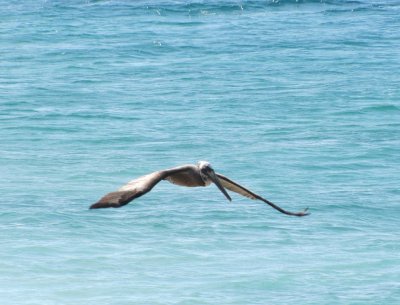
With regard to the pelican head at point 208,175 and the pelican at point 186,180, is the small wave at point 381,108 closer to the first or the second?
the pelican at point 186,180

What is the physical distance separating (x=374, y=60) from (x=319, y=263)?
23.4 meters

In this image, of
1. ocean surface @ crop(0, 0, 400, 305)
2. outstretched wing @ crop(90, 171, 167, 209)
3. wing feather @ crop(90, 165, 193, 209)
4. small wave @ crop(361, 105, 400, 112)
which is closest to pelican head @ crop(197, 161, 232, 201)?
wing feather @ crop(90, 165, 193, 209)

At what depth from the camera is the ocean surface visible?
83.6 ft

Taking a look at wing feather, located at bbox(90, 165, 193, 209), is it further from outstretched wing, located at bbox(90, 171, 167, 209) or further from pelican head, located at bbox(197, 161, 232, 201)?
pelican head, located at bbox(197, 161, 232, 201)

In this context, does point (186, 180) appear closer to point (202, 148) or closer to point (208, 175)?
point (208, 175)

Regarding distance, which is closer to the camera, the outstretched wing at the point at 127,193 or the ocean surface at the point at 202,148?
the outstretched wing at the point at 127,193

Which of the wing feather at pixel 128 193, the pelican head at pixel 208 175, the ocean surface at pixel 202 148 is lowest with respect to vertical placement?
the ocean surface at pixel 202 148

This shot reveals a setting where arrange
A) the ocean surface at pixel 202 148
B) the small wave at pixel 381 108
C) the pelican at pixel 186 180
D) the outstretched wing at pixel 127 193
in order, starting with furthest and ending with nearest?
the small wave at pixel 381 108 < the ocean surface at pixel 202 148 < the pelican at pixel 186 180 < the outstretched wing at pixel 127 193

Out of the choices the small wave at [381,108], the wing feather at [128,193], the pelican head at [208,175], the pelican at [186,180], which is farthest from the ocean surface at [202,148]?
the wing feather at [128,193]

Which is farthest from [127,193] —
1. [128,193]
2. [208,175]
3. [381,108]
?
[381,108]

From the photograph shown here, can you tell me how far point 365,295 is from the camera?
24.1m

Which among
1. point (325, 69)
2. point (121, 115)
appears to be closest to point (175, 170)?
point (121, 115)

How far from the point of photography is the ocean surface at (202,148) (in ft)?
83.6

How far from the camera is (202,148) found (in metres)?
36.1
